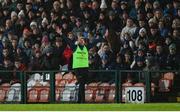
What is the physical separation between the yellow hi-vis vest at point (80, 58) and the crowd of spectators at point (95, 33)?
0.99 m

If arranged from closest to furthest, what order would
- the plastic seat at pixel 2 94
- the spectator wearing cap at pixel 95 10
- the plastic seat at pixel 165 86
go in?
the plastic seat at pixel 165 86
the plastic seat at pixel 2 94
the spectator wearing cap at pixel 95 10

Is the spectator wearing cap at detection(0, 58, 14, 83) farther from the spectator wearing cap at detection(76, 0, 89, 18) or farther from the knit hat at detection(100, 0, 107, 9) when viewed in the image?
the knit hat at detection(100, 0, 107, 9)

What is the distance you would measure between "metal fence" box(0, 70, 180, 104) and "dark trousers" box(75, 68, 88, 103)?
128 millimetres

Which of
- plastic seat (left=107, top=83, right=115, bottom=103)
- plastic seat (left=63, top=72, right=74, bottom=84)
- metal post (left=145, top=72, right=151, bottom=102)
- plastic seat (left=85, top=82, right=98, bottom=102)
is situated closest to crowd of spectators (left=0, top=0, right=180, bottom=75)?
Result: metal post (left=145, top=72, right=151, bottom=102)

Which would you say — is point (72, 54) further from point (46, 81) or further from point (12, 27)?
point (12, 27)

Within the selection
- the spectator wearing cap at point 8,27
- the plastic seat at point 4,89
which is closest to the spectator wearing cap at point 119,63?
the plastic seat at point 4,89

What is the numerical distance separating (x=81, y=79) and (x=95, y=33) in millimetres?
2111

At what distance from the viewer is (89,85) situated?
18.5 meters

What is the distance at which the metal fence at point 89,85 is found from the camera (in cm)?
1798

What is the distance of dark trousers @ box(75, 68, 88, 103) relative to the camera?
18.1m

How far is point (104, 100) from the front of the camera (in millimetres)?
18328

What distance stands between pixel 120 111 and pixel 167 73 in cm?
408

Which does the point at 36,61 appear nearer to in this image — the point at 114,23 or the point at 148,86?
the point at 114,23

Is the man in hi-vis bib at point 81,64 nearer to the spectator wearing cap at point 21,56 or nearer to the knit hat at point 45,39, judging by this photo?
the knit hat at point 45,39
